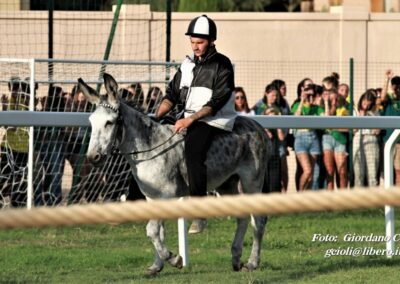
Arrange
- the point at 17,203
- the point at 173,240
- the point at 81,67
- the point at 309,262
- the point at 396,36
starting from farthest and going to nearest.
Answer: the point at 396,36 → the point at 81,67 → the point at 17,203 → the point at 173,240 → the point at 309,262

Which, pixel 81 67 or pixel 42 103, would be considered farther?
pixel 81 67

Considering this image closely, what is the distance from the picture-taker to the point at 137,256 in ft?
43.2

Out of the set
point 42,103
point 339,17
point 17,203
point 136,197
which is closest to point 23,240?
point 17,203

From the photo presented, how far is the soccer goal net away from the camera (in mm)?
16891

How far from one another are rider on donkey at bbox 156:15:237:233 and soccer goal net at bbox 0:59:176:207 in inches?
195

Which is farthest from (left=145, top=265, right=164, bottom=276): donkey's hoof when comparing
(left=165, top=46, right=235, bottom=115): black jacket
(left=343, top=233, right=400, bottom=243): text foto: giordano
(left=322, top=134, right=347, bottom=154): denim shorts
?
(left=322, top=134, right=347, bottom=154): denim shorts

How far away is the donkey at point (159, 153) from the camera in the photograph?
446 inches

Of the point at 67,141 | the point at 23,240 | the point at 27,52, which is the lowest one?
the point at 23,240

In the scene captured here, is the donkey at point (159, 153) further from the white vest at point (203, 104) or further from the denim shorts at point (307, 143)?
the denim shorts at point (307, 143)

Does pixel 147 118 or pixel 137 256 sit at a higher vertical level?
pixel 147 118

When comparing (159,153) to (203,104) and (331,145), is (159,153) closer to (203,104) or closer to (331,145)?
(203,104)

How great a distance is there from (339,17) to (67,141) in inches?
450

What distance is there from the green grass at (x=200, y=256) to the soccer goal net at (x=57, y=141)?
75cm

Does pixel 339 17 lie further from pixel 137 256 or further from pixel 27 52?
pixel 137 256
